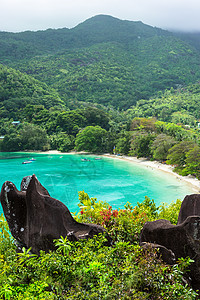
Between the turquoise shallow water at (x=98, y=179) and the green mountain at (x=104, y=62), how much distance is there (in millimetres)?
56111

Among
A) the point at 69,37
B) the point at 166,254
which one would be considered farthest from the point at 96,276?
the point at 69,37

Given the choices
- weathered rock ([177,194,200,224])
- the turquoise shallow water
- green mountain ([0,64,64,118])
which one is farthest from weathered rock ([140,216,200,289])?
green mountain ([0,64,64,118])

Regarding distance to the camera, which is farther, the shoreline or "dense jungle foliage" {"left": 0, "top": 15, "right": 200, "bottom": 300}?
the shoreline

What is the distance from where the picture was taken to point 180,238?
4891 mm

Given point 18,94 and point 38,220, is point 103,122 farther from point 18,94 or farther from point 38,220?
point 38,220

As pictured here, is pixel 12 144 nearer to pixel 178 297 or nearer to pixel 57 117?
pixel 57 117

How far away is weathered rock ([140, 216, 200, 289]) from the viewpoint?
4691 mm

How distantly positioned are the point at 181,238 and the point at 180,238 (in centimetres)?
2

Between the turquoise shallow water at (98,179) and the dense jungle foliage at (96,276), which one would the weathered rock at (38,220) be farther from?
the turquoise shallow water at (98,179)

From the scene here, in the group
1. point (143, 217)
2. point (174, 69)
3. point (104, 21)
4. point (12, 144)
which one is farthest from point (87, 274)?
point (104, 21)

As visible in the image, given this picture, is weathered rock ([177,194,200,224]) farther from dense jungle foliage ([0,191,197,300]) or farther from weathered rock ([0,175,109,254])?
weathered rock ([0,175,109,254])

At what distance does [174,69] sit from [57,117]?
91107 millimetres

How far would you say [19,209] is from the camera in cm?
578

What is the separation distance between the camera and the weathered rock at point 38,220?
5.36 metres
